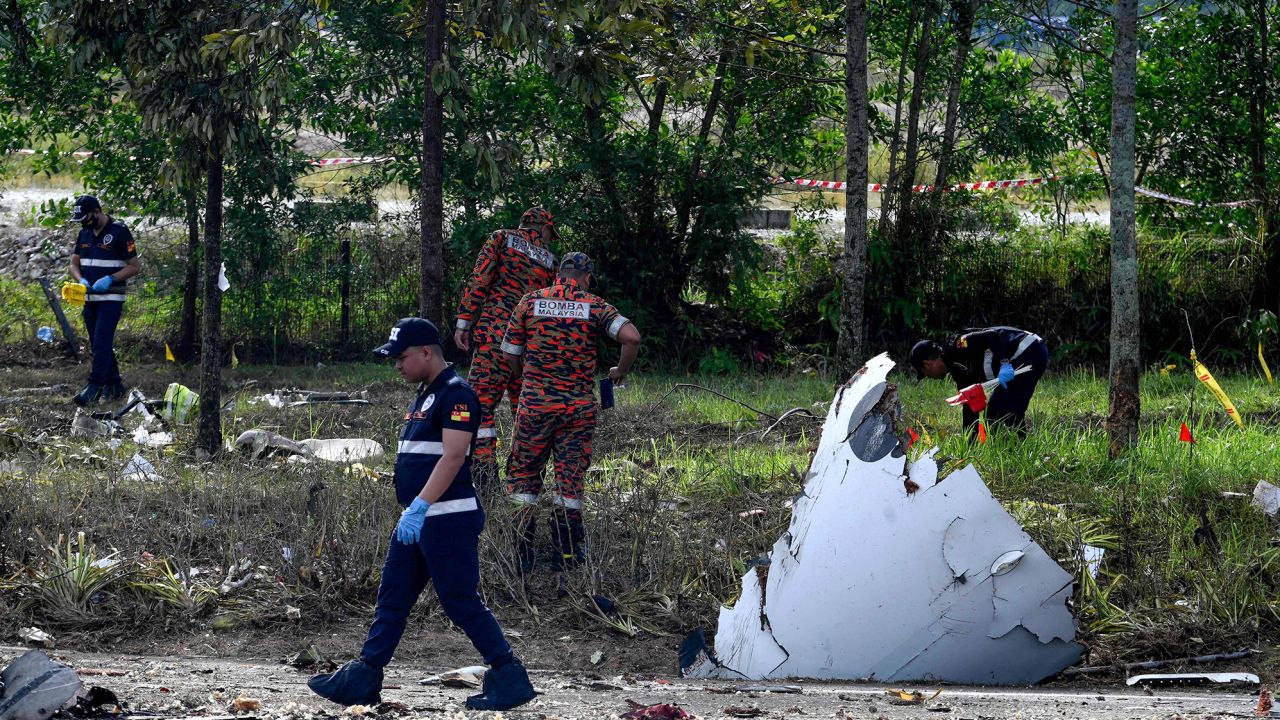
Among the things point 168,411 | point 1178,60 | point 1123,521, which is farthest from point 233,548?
point 1178,60

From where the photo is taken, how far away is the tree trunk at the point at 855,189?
9.74 meters

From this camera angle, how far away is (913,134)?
43.9 ft

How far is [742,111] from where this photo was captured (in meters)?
13.5

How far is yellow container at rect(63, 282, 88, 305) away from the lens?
10.7 meters

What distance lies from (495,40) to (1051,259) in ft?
23.4

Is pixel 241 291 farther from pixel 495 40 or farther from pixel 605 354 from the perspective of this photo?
pixel 495 40

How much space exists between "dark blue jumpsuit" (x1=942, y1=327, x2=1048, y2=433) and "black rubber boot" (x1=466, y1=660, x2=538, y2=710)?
14.1 feet

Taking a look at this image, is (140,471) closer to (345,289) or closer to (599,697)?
(599,697)

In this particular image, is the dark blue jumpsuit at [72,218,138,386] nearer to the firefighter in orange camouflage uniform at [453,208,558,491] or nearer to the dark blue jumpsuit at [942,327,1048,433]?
the firefighter in orange camouflage uniform at [453,208,558,491]

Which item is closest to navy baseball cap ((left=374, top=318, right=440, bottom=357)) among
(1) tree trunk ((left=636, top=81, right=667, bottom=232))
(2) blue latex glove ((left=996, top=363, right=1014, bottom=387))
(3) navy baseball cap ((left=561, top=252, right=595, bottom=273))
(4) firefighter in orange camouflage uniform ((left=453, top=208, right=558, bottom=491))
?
(3) navy baseball cap ((left=561, top=252, right=595, bottom=273))

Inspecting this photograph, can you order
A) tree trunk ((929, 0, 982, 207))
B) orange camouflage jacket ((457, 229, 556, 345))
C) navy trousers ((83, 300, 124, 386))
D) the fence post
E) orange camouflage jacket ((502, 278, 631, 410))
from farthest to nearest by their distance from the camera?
the fence post → tree trunk ((929, 0, 982, 207)) → navy trousers ((83, 300, 124, 386)) → orange camouflage jacket ((457, 229, 556, 345)) → orange camouflage jacket ((502, 278, 631, 410))

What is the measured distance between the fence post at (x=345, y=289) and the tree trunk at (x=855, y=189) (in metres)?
5.65

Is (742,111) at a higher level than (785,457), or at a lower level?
higher

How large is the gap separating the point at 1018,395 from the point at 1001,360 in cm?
27
